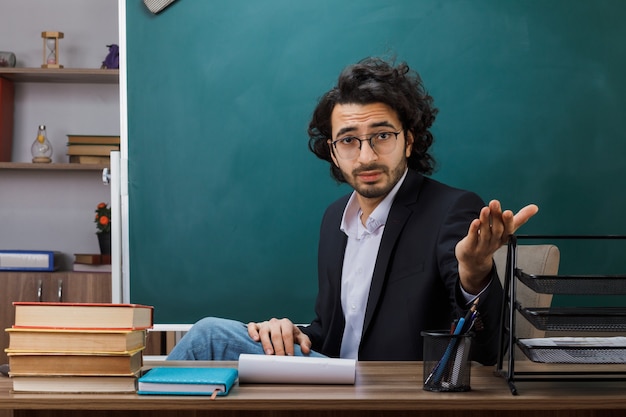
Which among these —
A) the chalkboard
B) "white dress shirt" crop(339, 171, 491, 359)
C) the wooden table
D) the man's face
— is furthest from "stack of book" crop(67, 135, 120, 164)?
the wooden table

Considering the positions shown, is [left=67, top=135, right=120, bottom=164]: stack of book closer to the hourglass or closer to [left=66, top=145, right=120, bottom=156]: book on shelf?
[left=66, top=145, right=120, bottom=156]: book on shelf

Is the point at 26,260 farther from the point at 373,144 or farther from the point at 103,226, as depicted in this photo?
the point at 373,144

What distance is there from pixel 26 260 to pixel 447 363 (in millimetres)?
3201

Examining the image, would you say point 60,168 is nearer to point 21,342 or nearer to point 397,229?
point 397,229

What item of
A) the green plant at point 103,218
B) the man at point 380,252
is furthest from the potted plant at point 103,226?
the man at point 380,252

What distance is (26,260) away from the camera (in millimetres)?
4117

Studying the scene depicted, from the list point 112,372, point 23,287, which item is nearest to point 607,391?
point 112,372

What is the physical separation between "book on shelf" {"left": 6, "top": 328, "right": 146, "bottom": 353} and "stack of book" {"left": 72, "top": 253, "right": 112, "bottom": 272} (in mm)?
2783

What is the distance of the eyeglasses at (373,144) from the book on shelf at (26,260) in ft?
7.45

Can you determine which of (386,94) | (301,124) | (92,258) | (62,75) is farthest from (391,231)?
(62,75)

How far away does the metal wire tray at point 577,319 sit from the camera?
1.35 meters

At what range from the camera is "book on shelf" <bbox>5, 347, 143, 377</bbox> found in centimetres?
134

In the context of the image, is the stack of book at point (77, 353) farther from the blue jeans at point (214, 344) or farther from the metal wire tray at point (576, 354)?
the metal wire tray at point (576, 354)

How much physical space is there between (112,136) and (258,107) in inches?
51.5
